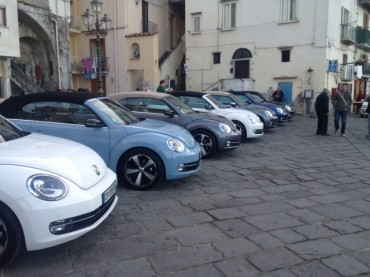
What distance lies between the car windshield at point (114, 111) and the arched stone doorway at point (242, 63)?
18.7m

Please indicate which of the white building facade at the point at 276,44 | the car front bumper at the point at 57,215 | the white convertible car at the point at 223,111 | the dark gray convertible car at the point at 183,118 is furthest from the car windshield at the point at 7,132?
the white building facade at the point at 276,44

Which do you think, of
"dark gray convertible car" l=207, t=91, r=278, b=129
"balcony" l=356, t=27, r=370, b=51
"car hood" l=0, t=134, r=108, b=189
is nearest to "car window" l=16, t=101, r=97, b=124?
"car hood" l=0, t=134, r=108, b=189

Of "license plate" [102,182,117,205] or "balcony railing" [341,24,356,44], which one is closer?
"license plate" [102,182,117,205]

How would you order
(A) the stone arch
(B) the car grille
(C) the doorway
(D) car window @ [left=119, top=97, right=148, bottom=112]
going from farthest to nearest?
(C) the doorway
(A) the stone arch
(D) car window @ [left=119, top=97, right=148, bottom=112]
(B) the car grille

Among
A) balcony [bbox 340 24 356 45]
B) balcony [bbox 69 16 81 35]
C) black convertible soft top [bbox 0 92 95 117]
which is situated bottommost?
black convertible soft top [bbox 0 92 95 117]

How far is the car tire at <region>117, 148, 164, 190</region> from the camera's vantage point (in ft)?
17.4

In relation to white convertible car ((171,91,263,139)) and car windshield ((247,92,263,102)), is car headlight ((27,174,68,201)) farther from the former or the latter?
car windshield ((247,92,263,102))

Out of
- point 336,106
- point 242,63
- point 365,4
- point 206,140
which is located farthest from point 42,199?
point 365,4

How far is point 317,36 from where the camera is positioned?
20625 millimetres

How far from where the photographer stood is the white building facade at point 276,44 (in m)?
20.9

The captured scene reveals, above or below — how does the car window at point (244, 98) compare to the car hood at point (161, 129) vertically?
above

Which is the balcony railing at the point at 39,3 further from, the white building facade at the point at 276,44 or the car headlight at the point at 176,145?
the car headlight at the point at 176,145

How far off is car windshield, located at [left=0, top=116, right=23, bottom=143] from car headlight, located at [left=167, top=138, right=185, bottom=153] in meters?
2.09

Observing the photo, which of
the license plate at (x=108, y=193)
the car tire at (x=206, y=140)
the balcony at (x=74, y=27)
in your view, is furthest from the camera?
the balcony at (x=74, y=27)
